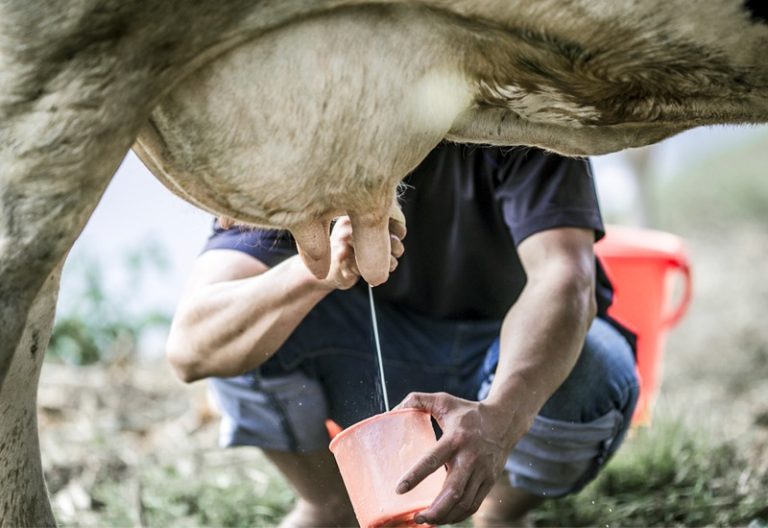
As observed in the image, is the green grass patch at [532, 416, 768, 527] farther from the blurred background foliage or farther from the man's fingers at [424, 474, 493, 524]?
the man's fingers at [424, 474, 493, 524]

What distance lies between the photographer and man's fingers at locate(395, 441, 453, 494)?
162cm

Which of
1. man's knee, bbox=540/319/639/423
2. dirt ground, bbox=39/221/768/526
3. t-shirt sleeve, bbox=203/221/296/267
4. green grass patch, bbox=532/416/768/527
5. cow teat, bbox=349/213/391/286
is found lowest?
green grass patch, bbox=532/416/768/527

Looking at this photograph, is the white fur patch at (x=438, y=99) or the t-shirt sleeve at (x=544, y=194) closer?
the white fur patch at (x=438, y=99)

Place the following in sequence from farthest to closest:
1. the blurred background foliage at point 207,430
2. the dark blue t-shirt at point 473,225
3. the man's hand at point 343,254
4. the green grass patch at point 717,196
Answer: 1. the green grass patch at point 717,196
2. the blurred background foliage at point 207,430
3. the dark blue t-shirt at point 473,225
4. the man's hand at point 343,254

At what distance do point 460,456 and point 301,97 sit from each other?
0.63m

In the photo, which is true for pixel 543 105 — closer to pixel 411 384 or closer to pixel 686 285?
pixel 411 384

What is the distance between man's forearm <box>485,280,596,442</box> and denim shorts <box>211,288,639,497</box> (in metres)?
0.24

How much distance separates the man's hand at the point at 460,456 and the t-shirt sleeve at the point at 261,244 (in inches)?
29.8

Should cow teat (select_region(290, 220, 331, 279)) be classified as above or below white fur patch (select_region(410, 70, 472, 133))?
below

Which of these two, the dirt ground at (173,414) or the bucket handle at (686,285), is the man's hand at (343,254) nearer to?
the dirt ground at (173,414)

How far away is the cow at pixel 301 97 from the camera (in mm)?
1222

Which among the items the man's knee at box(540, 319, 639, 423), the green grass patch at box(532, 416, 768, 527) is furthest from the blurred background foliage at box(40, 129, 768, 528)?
the man's knee at box(540, 319, 639, 423)

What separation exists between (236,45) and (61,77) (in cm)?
20

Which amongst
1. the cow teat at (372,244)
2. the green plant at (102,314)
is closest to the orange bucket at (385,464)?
the cow teat at (372,244)
